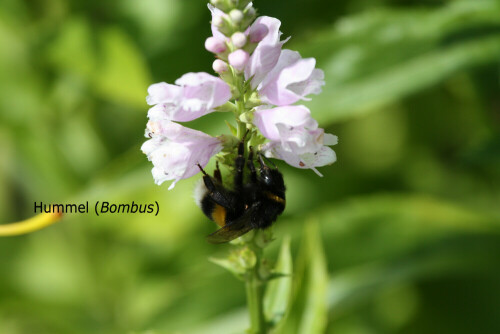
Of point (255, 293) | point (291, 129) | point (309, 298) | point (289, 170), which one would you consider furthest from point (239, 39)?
point (289, 170)

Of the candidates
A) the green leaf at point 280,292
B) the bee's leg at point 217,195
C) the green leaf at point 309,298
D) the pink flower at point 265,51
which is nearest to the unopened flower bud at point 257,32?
the pink flower at point 265,51

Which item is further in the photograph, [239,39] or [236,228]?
[236,228]

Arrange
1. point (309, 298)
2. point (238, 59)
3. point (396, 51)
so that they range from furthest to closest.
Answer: point (396, 51) < point (309, 298) < point (238, 59)

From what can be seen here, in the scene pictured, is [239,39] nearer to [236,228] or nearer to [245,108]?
[245,108]

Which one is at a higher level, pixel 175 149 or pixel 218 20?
pixel 218 20

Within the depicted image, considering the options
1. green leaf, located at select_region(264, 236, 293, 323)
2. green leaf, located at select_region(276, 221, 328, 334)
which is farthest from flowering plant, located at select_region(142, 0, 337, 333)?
green leaf, located at select_region(276, 221, 328, 334)

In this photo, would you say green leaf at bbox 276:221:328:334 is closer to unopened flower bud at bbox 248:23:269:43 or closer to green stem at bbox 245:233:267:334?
green stem at bbox 245:233:267:334
